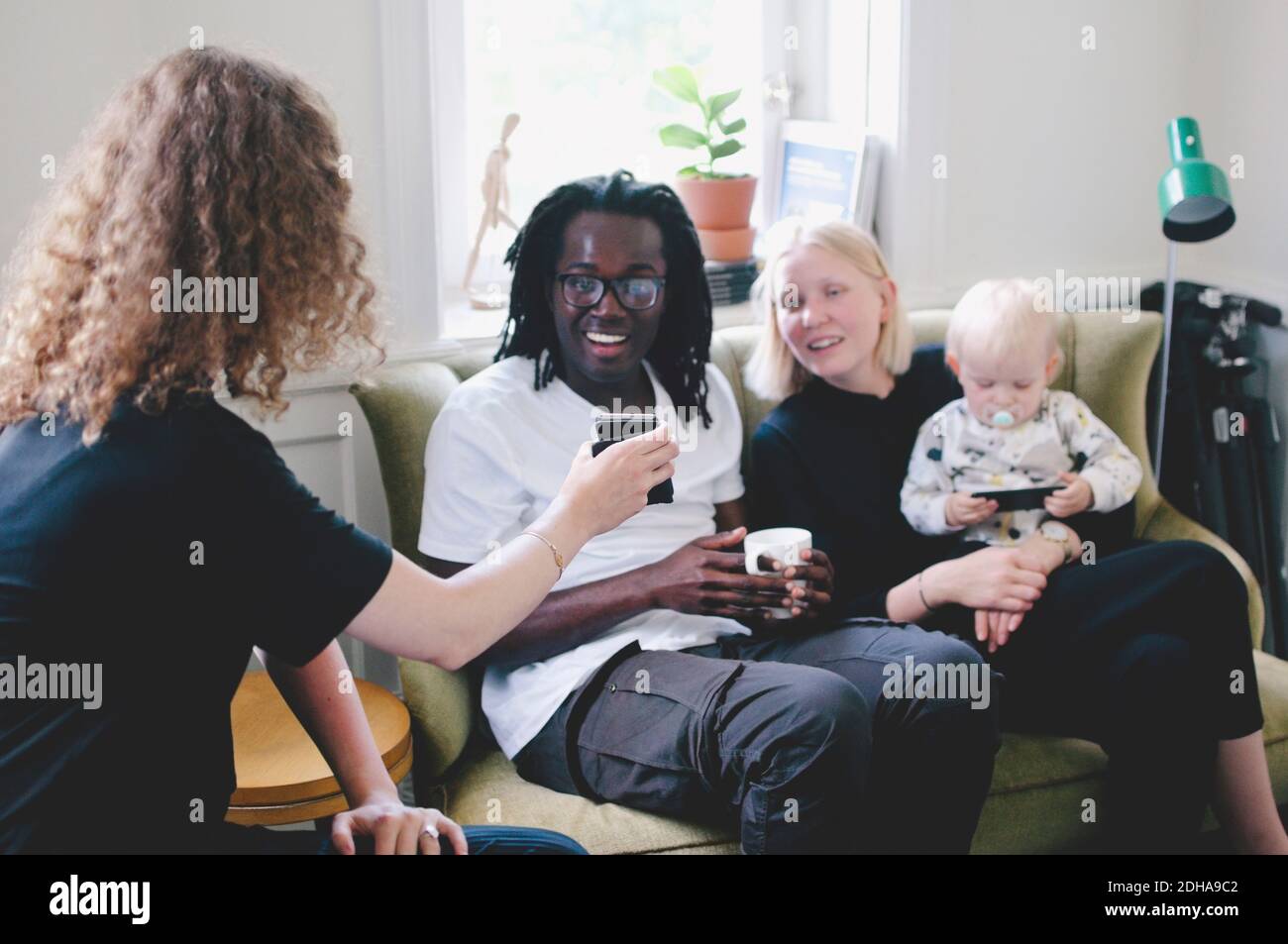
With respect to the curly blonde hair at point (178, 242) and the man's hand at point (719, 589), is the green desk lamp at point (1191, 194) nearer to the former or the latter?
the man's hand at point (719, 589)

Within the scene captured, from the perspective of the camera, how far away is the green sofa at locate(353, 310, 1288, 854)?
173 centimetres

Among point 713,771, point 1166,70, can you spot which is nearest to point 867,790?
point 713,771

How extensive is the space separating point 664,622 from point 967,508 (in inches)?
20.2

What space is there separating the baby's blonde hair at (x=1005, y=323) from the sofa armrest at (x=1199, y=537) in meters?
0.41

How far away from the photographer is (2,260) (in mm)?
1956

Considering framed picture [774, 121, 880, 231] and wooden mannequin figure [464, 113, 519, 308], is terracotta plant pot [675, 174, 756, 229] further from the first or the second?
wooden mannequin figure [464, 113, 519, 308]

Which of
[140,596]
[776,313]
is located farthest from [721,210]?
[140,596]

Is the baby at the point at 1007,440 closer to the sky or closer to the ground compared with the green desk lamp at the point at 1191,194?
closer to the ground

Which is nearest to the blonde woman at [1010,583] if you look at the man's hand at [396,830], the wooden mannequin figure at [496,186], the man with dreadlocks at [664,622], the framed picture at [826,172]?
the man with dreadlocks at [664,622]

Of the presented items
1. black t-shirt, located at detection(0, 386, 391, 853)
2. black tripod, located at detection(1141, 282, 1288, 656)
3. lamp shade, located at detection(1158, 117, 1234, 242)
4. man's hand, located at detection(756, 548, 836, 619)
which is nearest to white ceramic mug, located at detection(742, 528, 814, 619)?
man's hand, located at detection(756, 548, 836, 619)

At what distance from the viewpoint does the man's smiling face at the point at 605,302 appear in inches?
78.3

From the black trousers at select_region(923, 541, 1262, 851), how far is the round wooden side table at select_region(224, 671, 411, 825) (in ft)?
2.69
